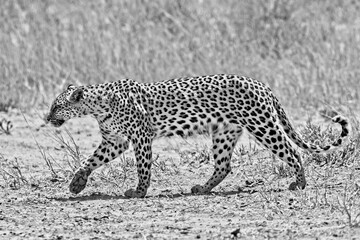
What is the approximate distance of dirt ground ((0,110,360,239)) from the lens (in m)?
7.62

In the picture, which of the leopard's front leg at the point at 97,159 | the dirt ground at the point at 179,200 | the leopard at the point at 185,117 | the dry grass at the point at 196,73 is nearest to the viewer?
the dirt ground at the point at 179,200

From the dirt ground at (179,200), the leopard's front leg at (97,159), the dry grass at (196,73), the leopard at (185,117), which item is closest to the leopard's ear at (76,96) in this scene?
the leopard at (185,117)

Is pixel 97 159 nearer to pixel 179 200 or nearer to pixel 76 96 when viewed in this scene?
pixel 76 96

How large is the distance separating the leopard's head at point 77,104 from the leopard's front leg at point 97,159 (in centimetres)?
30

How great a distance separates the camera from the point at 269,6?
641 inches

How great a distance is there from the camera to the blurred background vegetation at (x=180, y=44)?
13.6 m

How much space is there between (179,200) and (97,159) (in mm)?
945

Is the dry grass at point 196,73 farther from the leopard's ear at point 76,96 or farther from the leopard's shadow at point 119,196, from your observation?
the leopard's ear at point 76,96

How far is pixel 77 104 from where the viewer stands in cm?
950

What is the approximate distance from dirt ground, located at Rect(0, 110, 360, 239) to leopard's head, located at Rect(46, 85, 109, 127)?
0.71 metres

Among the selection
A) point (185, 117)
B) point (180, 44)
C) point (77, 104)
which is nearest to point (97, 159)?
point (77, 104)

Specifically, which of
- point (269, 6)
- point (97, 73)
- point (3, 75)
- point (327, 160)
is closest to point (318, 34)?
point (269, 6)

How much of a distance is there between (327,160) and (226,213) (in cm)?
195

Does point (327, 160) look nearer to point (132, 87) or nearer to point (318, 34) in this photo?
point (132, 87)
